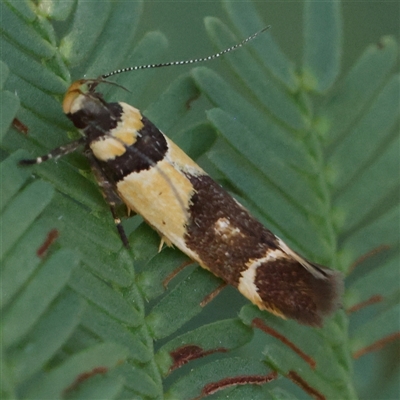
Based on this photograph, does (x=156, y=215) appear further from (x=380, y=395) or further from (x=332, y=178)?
(x=380, y=395)

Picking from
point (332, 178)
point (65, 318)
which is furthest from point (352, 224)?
point (65, 318)

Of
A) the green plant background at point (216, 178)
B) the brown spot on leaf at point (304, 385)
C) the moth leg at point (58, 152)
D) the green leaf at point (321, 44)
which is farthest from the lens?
the green leaf at point (321, 44)

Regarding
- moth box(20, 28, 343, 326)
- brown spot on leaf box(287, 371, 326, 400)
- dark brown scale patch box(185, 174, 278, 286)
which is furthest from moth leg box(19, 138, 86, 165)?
brown spot on leaf box(287, 371, 326, 400)

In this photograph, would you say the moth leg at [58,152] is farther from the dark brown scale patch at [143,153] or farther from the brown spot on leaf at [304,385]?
the brown spot on leaf at [304,385]

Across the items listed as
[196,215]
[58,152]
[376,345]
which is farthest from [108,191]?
[376,345]

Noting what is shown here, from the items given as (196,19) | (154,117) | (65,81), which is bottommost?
(65,81)

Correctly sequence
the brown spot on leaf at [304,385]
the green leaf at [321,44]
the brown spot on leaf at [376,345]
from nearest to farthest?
the brown spot on leaf at [304,385] → the brown spot on leaf at [376,345] → the green leaf at [321,44]

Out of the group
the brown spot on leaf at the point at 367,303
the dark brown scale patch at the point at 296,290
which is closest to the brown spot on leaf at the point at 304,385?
the dark brown scale patch at the point at 296,290
